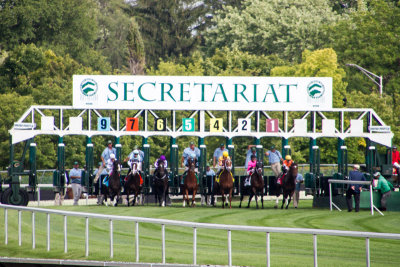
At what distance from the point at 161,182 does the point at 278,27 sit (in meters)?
39.7

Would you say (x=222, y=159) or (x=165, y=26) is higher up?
(x=165, y=26)

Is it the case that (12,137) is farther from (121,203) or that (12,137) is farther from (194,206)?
(194,206)

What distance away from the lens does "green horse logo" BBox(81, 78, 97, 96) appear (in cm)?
2833

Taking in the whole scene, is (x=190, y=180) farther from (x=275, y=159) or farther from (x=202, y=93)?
(x=202, y=93)

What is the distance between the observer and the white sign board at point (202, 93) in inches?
1118

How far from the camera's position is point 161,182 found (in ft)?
89.2

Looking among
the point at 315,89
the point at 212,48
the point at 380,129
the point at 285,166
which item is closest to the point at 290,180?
the point at 285,166

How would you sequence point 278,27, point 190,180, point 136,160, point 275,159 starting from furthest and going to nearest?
point 278,27, point 275,159, point 190,180, point 136,160

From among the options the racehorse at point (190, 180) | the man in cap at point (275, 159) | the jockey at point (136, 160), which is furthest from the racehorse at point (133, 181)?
the man in cap at point (275, 159)

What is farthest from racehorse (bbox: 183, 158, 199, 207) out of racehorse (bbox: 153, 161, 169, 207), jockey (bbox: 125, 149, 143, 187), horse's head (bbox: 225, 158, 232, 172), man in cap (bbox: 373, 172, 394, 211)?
man in cap (bbox: 373, 172, 394, 211)

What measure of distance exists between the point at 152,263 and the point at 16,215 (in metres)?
3.08

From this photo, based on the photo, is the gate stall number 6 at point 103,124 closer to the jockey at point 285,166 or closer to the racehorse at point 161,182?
the racehorse at point 161,182

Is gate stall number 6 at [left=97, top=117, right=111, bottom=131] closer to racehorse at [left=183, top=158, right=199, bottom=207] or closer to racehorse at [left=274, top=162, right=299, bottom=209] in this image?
racehorse at [left=183, top=158, right=199, bottom=207]

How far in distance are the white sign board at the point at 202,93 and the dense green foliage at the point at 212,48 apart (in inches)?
607
